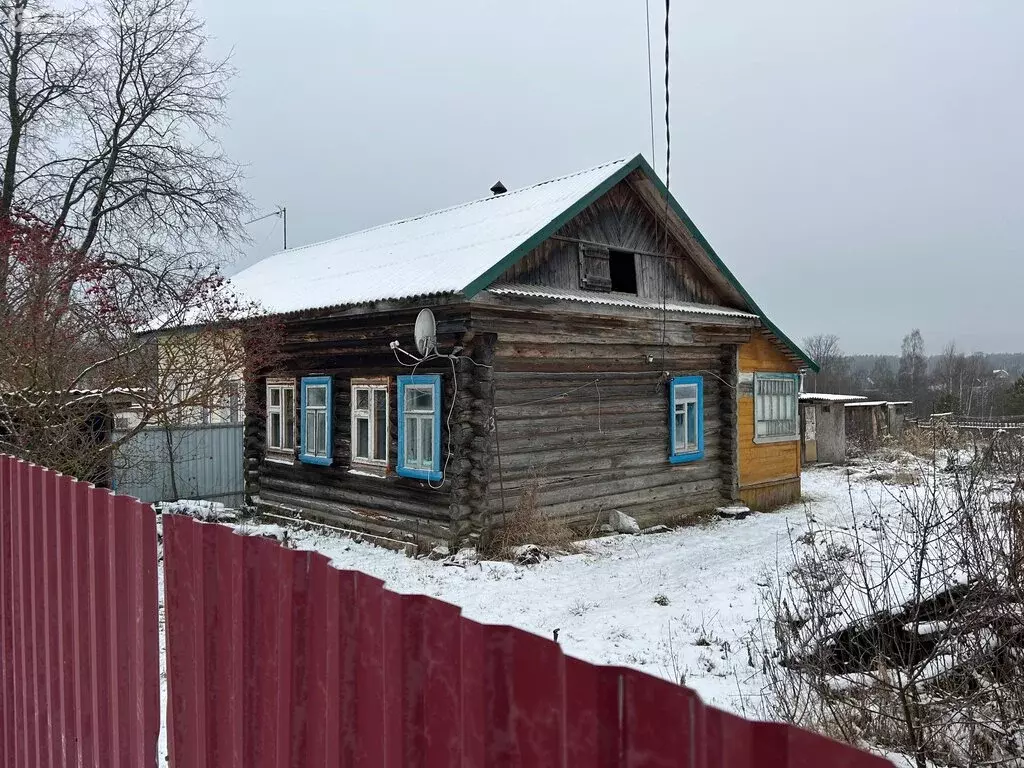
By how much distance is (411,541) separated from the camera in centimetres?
1062

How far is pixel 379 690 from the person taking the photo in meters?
1.57

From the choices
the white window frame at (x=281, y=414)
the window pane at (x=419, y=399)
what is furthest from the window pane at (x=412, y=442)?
the white window frame at (x=281, y=414)

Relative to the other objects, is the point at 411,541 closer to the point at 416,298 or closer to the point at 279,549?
the point at 416,298

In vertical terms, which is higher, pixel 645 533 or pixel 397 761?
pixel 397 761

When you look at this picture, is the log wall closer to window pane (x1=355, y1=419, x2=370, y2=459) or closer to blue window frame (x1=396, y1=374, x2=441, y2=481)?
blue window frame (x1=396, y1=374, x2=441, y2=481)

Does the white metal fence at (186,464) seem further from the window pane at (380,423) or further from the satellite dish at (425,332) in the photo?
the satellite dish at (425,332)

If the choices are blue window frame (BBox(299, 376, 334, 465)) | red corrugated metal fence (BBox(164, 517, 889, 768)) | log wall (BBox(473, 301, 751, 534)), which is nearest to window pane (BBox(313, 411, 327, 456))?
blue window frame (BBox(299, 376, 334, 465))

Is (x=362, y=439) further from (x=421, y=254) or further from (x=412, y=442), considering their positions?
(x=421, y=254)

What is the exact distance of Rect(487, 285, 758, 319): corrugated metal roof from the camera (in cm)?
1025

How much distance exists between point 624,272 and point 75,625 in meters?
10.9

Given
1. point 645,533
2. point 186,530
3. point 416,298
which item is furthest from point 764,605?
point 186,530

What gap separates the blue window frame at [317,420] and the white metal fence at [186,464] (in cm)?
301

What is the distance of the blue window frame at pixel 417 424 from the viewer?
1031 centimetres

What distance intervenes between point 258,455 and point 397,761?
13386 millimetres
